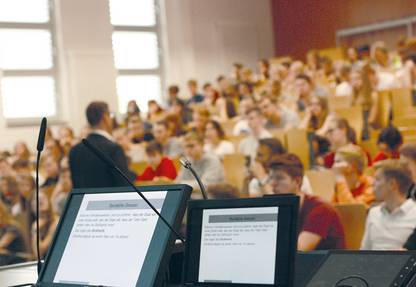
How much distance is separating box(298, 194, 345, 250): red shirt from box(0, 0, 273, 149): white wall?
361 inches

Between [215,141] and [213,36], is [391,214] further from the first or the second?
[213,36]

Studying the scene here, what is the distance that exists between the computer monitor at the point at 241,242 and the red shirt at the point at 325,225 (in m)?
1.93

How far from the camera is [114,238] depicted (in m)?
1.69

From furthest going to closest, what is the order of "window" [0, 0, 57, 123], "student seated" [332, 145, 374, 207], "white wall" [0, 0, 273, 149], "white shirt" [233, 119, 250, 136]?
"white wall" [0, 0, 273, 149] < "window" [0, 0, 57, 123] < "white shirt" [233, 119, 250, 136] < "student seated" [332, 145, 374, 207]

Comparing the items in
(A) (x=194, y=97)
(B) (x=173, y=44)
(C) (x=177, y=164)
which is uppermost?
(B) (x=173, y=44)

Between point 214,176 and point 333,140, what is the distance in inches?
37.2

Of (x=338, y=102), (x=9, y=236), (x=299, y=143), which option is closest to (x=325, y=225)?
(x=9, y=236)

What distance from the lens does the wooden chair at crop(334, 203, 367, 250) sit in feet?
13.2

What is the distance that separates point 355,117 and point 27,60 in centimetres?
648

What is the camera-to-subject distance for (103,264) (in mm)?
1678

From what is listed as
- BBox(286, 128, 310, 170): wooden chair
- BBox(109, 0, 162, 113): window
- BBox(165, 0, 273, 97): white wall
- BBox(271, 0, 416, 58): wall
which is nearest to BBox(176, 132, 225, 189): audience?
BBox(286, 128, 310, 170): wooden chair

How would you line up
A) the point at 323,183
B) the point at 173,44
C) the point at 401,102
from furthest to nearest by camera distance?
the point at 173,44 → the point at 401,102 → the point at 323,183

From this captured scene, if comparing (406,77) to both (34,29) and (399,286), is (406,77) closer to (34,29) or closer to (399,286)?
(34,29)

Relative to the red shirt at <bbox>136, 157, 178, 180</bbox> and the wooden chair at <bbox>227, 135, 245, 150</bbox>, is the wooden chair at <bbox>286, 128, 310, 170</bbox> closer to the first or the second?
the wooden chair at <bbox>227, 135, 245, 150</bbox>
